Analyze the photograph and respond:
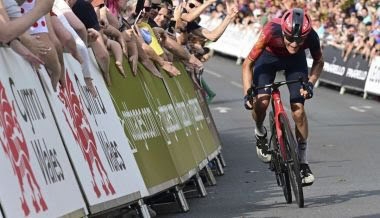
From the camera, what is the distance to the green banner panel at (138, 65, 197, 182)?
1142 cm

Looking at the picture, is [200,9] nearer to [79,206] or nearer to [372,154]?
[372,154]

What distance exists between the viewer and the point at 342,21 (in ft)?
120

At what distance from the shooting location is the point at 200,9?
1588cm

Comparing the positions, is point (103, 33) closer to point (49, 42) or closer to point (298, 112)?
point (298, 112)

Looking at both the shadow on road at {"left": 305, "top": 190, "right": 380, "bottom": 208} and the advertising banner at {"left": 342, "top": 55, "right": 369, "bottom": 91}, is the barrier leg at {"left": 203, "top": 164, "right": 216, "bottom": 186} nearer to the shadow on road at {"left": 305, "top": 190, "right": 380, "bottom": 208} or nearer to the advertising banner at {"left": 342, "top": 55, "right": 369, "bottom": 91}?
the shadow on road at {"left": 305, "top": 190, "right": 380, "bottom": 208}

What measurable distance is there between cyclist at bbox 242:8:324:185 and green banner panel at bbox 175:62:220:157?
2.08m

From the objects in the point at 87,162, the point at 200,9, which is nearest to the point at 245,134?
the point at 200,9

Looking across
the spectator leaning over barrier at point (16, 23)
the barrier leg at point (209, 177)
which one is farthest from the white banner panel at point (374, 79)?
the spectator leaning over barrier at point (16, 23)

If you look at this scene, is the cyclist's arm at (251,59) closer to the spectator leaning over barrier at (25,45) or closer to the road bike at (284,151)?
the road bike at (284,151)

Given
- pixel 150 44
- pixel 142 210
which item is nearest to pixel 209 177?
pixel 150 44

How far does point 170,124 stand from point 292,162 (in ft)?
4.91

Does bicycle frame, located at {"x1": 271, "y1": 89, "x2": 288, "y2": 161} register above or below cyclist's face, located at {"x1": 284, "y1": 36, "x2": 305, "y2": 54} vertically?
below

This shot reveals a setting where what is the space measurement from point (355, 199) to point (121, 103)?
2.81m

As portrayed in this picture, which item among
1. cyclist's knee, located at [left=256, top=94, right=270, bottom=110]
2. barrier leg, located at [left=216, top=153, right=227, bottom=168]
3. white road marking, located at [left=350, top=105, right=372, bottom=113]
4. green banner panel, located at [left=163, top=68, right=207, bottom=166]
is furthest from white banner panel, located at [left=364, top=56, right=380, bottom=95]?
cyclist's knee, located at [left=256, top=94, right=270, bottom=110]
